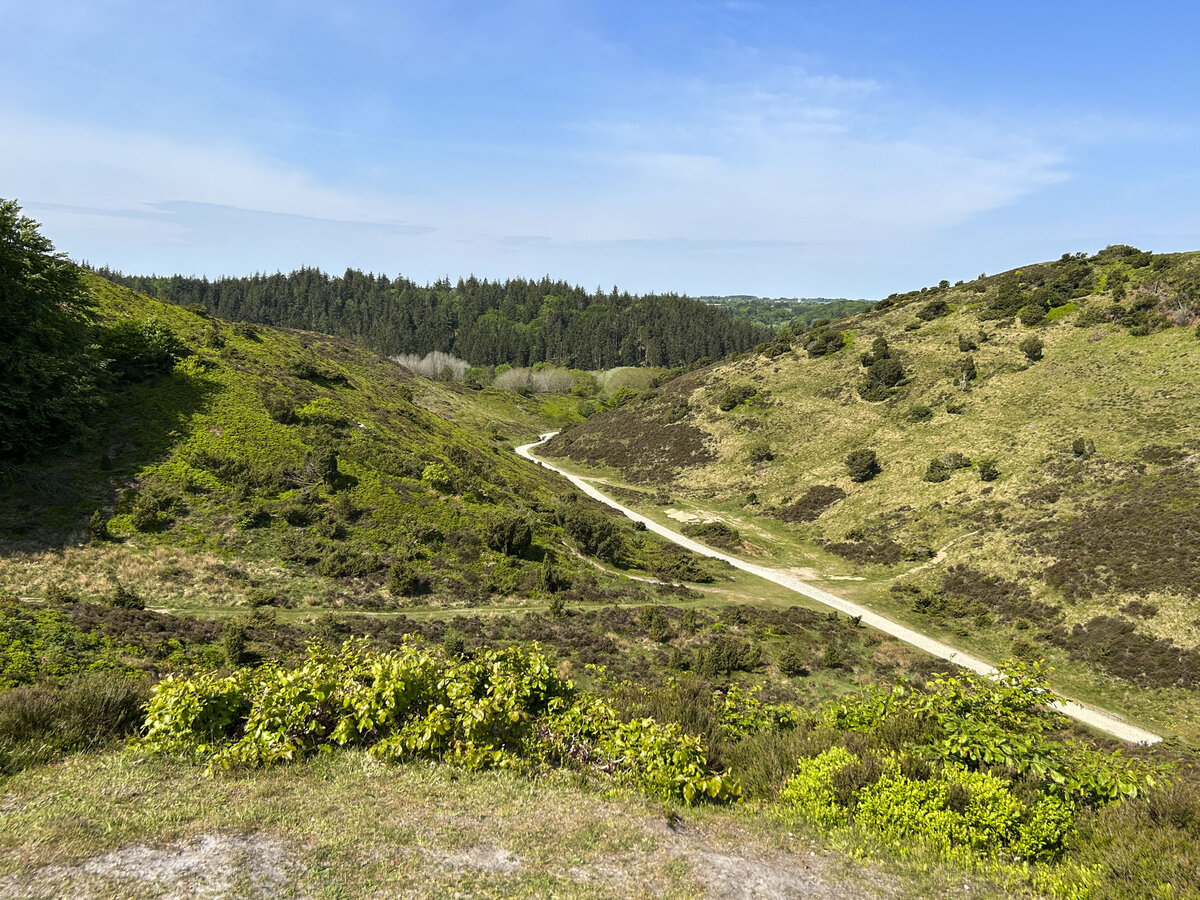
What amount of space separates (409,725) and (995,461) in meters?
54.5

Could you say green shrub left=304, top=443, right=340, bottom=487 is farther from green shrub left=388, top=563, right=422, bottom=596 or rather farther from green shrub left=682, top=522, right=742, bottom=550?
green shrub left=682, top=522, right=742, bottom=550

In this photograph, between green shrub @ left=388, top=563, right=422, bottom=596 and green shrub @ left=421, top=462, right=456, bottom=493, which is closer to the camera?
green shrub @ left=388, top=563, right=422, bottom=596

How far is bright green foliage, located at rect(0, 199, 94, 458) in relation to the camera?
79.6 ft

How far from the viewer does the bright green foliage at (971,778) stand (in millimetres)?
7883

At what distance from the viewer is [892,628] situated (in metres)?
32.9

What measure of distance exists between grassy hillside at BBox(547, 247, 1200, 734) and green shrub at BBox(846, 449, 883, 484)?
1.53 feet

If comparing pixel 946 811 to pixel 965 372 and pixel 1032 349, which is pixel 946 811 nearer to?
pixel 965 372

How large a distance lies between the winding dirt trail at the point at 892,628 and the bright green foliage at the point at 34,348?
3657 centimetres

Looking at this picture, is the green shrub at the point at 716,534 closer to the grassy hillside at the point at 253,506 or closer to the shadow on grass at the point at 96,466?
the grassy hillside at the point at 253,506

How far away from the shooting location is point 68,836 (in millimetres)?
6273

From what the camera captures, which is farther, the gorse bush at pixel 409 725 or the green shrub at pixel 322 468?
the green shrub at pixel 322 468

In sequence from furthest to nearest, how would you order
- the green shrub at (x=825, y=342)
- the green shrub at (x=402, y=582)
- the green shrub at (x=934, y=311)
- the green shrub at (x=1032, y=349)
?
the green shrub at (x=825, y=342) < the green shrub at (x=934, y=311) < the green shrub at (x=1032, y=349) < the green shrub at (x=402, y=582)

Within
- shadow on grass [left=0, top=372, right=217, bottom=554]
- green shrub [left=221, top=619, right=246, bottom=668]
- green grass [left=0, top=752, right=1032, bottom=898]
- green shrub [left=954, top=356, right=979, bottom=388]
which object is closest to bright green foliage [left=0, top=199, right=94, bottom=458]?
shadow on grass [left=0, top=372, right=217, bottom=554]

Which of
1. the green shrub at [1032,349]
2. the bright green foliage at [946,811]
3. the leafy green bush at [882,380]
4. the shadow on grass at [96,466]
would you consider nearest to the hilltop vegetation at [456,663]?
the bright green foliage at [946,811]
